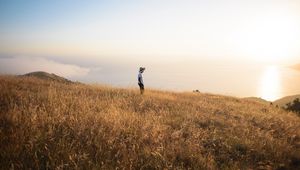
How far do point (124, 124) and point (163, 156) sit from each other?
1.81 metres

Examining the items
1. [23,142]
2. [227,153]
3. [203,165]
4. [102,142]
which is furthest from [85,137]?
[227,153]

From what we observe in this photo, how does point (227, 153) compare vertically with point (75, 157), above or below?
below

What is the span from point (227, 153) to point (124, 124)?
287 centimetres

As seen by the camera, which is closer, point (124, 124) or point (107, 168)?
point (107, 168)

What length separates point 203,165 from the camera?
6.39 metres

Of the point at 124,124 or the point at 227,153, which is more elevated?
the point at 124,124

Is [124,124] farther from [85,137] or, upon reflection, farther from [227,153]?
[227,153]

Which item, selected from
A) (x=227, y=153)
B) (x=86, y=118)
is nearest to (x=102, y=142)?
(x=86, y=118)

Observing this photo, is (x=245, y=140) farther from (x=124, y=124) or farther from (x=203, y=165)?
(x=124, y=124)

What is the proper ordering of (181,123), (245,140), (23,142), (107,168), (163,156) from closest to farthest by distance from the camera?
(107,168), (23,142), (163,156), (245,140), (181,123)

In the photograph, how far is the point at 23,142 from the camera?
567 cm

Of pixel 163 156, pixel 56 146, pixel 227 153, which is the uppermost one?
pixel 56 146

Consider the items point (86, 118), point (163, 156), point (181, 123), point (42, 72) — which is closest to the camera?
point (163, 156)

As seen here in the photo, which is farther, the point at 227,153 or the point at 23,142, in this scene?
the point at 227,153
